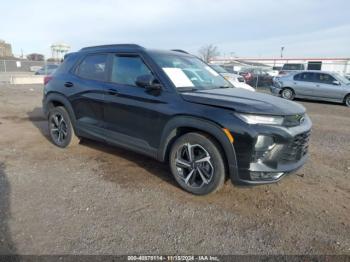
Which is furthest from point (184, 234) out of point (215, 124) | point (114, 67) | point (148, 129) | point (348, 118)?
point (348, 118)

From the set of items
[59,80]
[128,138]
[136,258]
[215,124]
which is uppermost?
[59,80]

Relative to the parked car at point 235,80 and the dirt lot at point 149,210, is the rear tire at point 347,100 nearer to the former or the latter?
the parked car at point 235,80

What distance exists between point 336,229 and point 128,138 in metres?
2.78

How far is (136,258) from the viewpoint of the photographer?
8.13 feet

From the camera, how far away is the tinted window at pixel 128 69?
4.00 metres

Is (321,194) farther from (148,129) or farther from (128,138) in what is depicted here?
(128,138)

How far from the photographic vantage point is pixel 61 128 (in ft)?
17.4

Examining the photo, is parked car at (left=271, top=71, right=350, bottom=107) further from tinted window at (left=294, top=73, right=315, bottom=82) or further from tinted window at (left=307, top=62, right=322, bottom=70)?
tinted window at (left=307, top=62, right=322, bottom=70)

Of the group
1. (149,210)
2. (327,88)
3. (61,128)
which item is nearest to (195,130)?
(149,210)

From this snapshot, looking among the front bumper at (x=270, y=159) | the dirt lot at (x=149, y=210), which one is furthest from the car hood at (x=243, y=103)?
the dirt lot at (x=149, y=210)

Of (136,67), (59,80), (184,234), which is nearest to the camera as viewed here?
(184,234)

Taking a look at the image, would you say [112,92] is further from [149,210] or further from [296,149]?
[296,149]

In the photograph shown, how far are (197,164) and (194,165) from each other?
0.05m

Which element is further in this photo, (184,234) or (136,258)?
(184,234)
